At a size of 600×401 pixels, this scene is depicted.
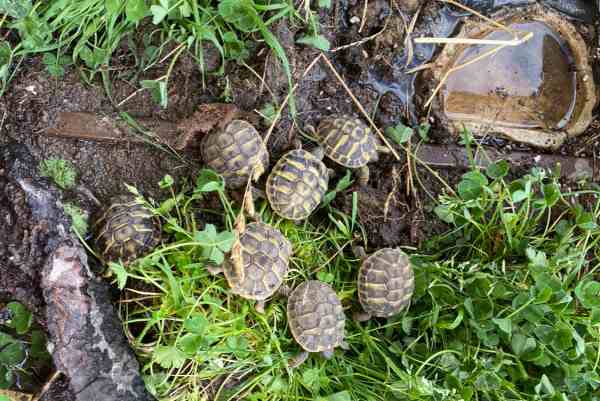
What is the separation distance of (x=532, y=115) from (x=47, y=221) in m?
3.05

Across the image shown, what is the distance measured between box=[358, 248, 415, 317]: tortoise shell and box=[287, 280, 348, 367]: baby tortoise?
6.9 inches

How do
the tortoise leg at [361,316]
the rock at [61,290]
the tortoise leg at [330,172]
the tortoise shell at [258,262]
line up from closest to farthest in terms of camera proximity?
the rock at [61,290] < the tortoise shell at [258,262] < the tortoise leg at [361,316] < the tortoise leg at [330,172]

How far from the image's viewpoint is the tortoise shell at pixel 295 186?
285cm

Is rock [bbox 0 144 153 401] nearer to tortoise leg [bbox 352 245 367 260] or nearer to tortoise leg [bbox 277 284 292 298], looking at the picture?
tortoise leg [bbox 277 284 292 298]

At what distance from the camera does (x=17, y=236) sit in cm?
238

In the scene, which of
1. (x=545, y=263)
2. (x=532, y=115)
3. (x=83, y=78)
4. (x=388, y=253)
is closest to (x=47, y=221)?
(x=83, y=78)

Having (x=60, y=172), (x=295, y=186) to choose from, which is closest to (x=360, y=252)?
(x=295, y=186)

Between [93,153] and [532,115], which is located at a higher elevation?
[93,153]

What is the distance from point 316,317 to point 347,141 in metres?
1.01

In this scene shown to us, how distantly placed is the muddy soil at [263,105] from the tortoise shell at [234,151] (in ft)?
0.47

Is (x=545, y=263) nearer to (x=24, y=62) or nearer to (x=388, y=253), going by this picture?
(x=388, y=253)

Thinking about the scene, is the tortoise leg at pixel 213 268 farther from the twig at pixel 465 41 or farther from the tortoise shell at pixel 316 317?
the twig at pixel 465 41

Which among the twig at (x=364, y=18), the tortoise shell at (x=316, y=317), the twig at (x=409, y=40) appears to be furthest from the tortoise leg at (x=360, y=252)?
the twig at (x=364, y=18)

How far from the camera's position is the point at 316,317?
2770 mm
